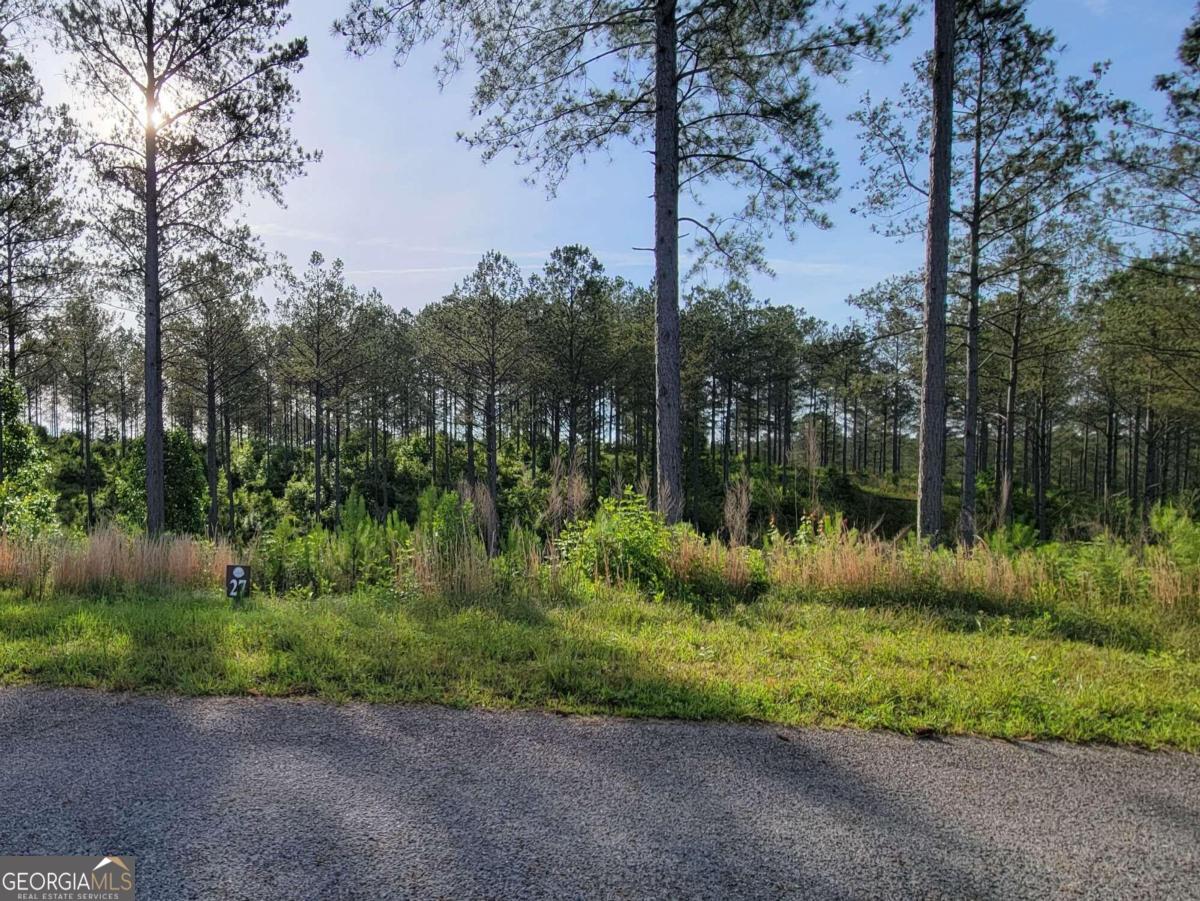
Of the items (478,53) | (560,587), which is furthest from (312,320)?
(560,587)

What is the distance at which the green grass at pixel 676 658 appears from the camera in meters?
3.58

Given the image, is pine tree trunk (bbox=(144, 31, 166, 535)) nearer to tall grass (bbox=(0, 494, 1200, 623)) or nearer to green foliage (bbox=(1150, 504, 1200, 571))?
tall grass (bbox=(0, 494, 1200, 623))

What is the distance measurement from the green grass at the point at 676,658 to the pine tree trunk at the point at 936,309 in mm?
2992

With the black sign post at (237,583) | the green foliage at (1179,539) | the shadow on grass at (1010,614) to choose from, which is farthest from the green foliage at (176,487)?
the green foliage at (1179,539)

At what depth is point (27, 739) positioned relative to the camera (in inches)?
123

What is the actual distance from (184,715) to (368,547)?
434cm

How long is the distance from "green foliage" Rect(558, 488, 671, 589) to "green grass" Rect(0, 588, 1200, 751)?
593 millimetres

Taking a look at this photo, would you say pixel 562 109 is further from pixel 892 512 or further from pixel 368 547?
pixel 892 512

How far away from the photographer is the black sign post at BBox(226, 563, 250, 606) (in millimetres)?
6094

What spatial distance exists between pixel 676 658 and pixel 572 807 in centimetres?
197

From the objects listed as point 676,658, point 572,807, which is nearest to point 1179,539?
point 676,658

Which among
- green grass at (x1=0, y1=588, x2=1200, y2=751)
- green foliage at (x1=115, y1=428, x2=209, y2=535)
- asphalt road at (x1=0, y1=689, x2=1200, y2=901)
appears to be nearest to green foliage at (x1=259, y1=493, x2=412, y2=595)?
green grass at (x1=0, y1=588, x2=1200, y2=751)

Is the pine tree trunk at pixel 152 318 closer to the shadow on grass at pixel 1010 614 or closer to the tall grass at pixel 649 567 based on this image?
the tall grass at pixel 649 567

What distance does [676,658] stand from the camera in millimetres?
4391
